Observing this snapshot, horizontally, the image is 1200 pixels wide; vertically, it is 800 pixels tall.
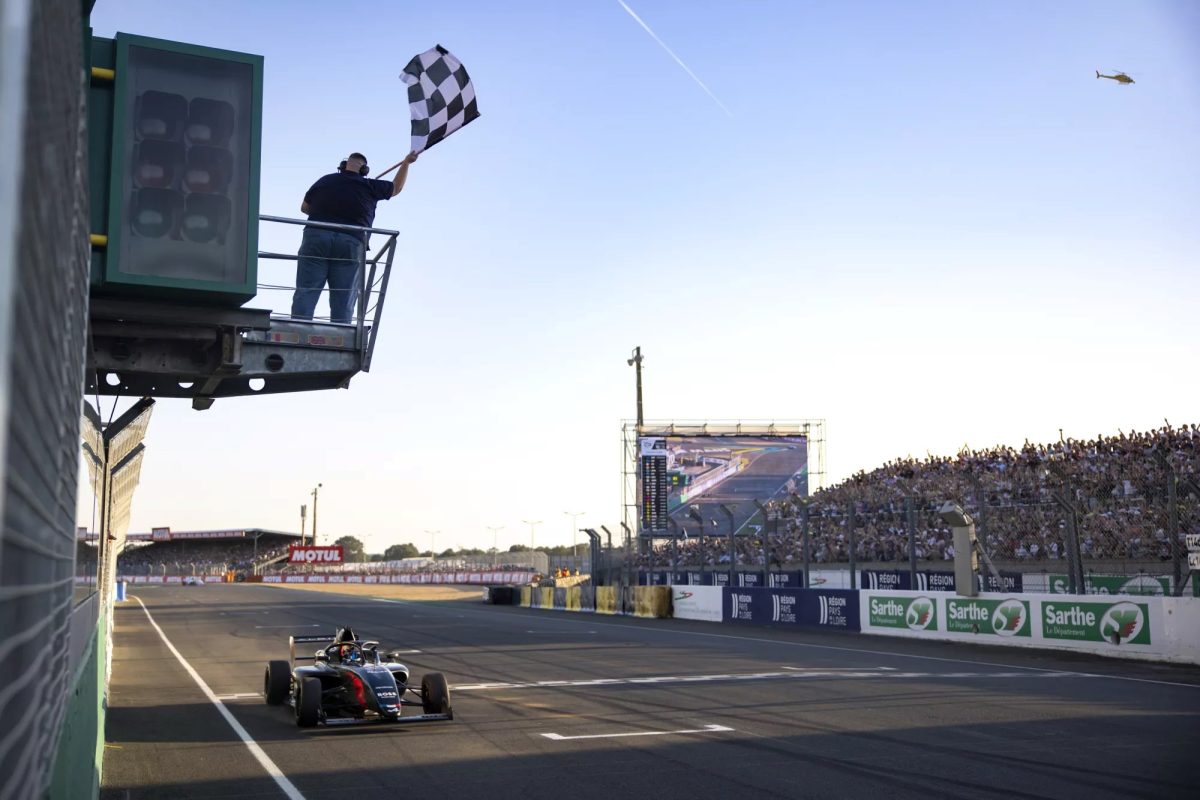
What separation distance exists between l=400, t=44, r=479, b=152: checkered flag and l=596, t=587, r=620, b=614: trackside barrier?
2993cm

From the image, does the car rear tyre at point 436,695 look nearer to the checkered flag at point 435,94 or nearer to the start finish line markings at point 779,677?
the start finish line markings at point 779,677

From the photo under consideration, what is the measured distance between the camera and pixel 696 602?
3391cm

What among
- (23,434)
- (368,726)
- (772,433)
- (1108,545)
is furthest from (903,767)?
(772,433)

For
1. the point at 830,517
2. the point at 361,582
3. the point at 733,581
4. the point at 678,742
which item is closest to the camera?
the point at 678,742

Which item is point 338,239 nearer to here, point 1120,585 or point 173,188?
point 173,188

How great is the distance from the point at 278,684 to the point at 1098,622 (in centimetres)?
1380

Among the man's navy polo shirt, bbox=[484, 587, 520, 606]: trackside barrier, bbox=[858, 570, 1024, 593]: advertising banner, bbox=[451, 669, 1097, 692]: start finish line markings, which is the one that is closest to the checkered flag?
the man's navy polo shirt

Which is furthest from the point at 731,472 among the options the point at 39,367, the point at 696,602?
the point at 39,367

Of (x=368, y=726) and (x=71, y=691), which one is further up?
(x=71, y=691)

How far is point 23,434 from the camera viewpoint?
1835mm

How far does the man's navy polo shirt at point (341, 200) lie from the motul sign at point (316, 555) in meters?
115

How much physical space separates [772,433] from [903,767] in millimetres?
47913

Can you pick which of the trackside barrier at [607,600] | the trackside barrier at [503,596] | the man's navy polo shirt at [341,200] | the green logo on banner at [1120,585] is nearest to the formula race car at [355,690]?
the man's navy polo shirt at [341,200]

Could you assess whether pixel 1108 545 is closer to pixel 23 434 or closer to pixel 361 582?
pixel 23 434
